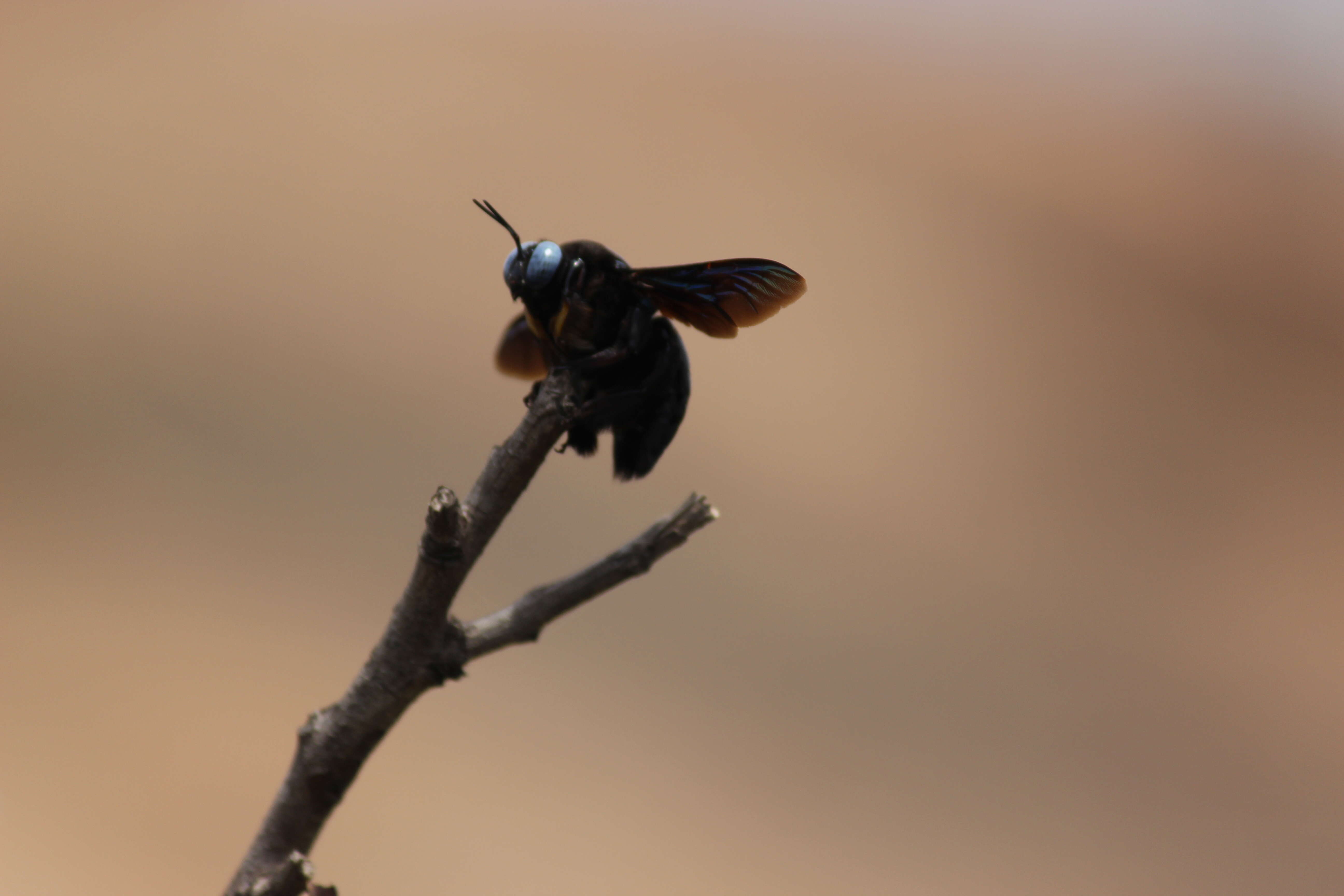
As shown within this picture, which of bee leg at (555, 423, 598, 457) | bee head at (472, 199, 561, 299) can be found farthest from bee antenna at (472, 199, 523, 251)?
bee leg at (555, 423, 598, 457)

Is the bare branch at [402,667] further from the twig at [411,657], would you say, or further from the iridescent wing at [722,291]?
the iridescent wing at [722,291]

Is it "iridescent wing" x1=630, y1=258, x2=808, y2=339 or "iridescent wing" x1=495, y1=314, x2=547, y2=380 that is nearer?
"iridescent wing" x1=630, y1=258, x2=808, y2=339

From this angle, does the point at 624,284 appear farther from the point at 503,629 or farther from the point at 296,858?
the point at 296,858

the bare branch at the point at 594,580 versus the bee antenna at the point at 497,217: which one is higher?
the bee antenna at the point at 497,217

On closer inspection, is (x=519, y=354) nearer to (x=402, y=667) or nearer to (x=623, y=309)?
A: (x=623, y=309)

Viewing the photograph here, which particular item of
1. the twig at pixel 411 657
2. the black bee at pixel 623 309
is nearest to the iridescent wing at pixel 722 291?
the black bee at pixel 623 309

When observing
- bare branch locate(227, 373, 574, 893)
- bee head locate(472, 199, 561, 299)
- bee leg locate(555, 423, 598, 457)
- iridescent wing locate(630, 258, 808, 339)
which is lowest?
bare branch locate(227, 373, 574, 893)

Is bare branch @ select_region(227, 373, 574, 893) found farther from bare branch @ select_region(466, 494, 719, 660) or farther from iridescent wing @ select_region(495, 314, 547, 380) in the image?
iridescent wing @ select_region(495, 314, 547, 380)

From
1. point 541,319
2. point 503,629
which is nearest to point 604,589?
point 503,629
